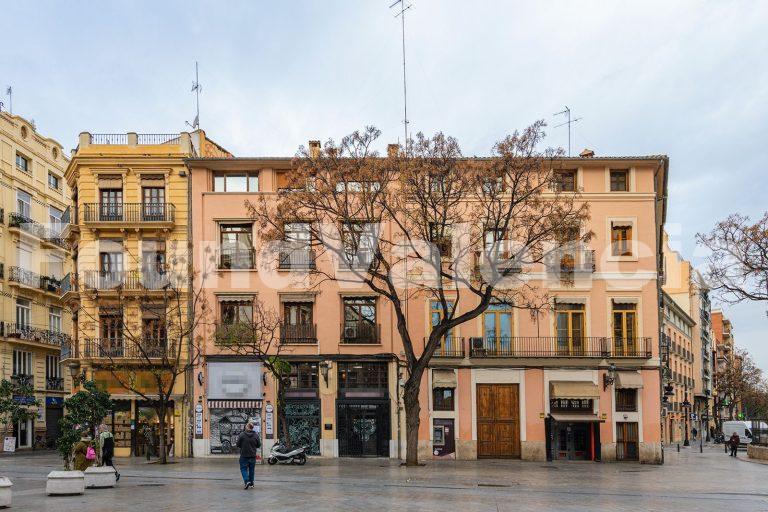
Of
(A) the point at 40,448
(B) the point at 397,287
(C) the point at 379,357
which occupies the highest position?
(B) the point at 397,287

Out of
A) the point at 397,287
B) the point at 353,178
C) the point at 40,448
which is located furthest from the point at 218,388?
the point at 40,448

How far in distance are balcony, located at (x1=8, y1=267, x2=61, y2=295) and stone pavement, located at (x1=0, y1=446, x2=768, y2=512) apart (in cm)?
1985

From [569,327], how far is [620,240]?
185 inches

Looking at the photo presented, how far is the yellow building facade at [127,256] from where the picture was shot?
38.4m

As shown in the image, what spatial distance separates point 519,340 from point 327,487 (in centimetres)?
1640

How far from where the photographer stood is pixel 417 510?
55.8 ft

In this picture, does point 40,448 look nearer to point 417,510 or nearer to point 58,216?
point 58,216

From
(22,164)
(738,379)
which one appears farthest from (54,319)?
(738,379)

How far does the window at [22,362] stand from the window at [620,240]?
3570 cm

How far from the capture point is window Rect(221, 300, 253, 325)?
37500 mm

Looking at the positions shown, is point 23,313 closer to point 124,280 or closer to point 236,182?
point 124,280

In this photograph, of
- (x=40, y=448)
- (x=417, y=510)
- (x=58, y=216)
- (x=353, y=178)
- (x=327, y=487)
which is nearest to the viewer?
(x=417, y=510)

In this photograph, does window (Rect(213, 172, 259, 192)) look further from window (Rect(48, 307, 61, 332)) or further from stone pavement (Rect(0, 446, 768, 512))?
window (Rect(48, 307, 61, 332))

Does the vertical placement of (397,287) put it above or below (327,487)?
above
